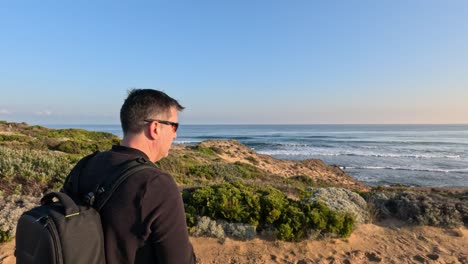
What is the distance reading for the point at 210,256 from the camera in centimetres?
519

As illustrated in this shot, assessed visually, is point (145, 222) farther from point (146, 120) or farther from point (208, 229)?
point (208, 229)

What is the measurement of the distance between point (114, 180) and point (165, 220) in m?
0.32

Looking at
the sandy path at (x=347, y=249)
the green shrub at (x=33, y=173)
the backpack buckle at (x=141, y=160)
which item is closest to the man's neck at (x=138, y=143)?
the backpack buckle at (x=141, y=160)

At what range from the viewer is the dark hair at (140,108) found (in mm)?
1937

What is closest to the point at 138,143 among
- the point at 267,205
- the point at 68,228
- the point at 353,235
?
the point at 68,228

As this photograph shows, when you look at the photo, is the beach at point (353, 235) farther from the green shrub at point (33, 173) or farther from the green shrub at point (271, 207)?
the green shrub at point (271, 207)

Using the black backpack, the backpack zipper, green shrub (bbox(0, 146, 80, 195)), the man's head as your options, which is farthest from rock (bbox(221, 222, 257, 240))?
the backpack zipper

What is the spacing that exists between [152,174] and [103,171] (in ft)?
1.01

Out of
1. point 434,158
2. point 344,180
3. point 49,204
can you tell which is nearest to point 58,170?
point 49,204

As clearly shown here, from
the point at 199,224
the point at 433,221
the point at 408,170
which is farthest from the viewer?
the point at 408,170

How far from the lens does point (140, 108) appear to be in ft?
6.35

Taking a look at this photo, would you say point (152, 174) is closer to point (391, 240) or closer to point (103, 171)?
point (103, 171)

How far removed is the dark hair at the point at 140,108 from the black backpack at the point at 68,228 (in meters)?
0.30

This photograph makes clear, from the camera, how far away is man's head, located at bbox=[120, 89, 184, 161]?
6.36 ft
